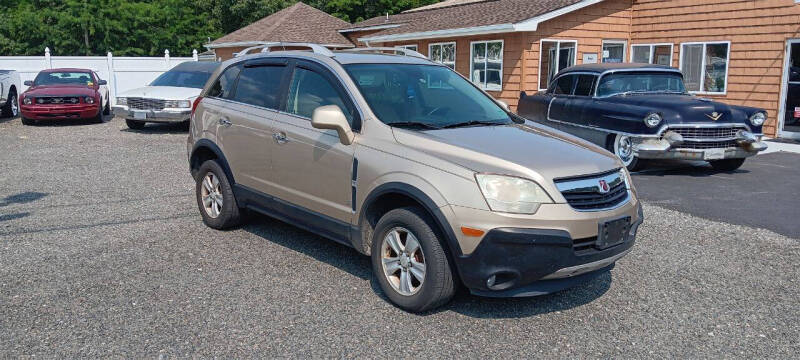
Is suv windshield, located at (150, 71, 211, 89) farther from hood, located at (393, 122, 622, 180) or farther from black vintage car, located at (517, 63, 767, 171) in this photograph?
hood, located at (393, 122, 622, 180)

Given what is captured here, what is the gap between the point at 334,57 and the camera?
17.8ft

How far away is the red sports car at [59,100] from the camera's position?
653 inches

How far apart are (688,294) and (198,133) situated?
15.2 feet

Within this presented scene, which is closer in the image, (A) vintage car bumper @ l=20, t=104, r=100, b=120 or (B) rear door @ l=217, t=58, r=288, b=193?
(B) rear door @ l=217, t=58, r=288, b=193

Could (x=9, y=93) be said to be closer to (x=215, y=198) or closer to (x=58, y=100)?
(x=58, y=100)

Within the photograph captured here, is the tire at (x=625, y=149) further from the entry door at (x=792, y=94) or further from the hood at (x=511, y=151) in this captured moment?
the entry door at (x=792, y=94)

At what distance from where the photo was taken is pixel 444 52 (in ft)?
64.7

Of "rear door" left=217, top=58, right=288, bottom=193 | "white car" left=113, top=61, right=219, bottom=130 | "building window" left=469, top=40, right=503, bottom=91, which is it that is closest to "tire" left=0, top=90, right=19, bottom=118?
"white car" left=113, top=61, right=219, bottom=130

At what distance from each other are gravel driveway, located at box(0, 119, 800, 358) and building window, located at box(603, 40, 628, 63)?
1164 centimetres

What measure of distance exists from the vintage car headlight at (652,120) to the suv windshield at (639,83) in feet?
4.28

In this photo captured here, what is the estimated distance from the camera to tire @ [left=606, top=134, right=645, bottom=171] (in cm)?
997

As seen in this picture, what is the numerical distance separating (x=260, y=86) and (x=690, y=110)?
6484mm

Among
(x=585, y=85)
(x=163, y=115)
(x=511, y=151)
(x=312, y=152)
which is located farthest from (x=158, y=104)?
(x=511, y=151)

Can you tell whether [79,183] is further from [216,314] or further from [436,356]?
[436,356]
